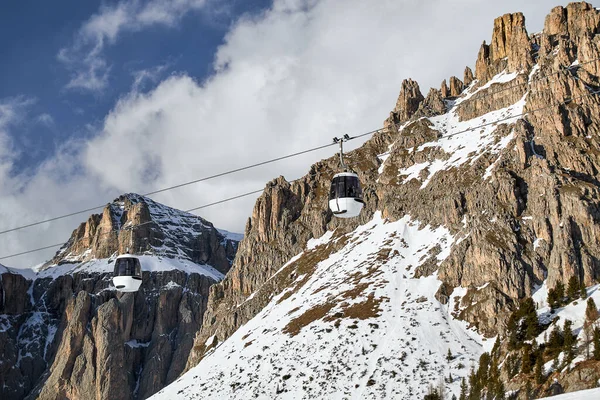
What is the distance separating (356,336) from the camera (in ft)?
394

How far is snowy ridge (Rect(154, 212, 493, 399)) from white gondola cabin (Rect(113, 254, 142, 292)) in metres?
63.5

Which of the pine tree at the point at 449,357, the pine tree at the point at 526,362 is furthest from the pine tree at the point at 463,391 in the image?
the pine tree at the point at 449,357

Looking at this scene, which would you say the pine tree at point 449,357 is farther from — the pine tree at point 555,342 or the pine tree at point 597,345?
the pine tree at point 597,345

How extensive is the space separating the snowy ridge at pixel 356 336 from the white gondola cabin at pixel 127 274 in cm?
6354

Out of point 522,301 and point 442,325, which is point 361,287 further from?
point 522,301

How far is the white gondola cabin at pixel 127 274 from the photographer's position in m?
46.0

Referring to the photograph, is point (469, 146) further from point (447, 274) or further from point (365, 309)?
point (365, 309)

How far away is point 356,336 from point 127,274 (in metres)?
80.5

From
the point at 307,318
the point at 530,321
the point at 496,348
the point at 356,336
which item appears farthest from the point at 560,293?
the point at 307,318

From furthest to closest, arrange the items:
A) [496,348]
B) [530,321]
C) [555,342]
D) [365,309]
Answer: [365,309]
[496,348]
[530,321]
[555,342]

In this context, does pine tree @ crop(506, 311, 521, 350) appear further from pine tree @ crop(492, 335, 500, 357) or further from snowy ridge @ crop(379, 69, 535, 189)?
snowy ridge @ crop(379, 69, 535, 189)

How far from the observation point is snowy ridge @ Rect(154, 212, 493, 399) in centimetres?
10594

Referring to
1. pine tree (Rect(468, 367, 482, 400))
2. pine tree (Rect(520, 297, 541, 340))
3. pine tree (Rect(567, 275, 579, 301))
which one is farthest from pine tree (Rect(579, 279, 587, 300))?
pine tree (Rect(468, 367, 482, 400))

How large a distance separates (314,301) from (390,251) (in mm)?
22987
